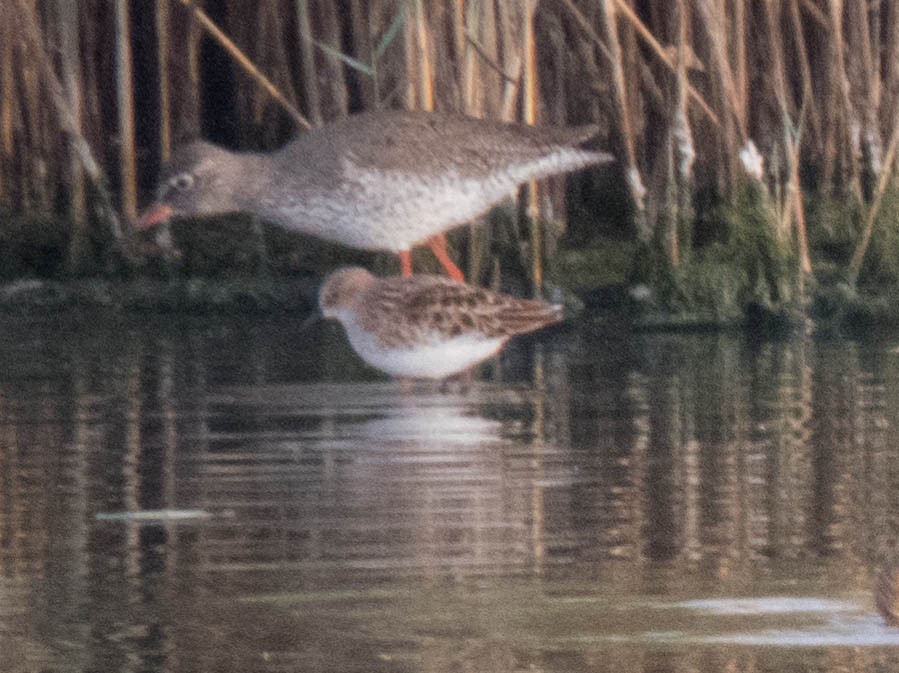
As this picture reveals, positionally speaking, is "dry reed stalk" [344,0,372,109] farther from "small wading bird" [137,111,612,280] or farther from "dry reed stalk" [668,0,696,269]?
"dry reed stalk" [668,0,696,269]

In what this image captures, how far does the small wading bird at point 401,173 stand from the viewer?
10.7 metres

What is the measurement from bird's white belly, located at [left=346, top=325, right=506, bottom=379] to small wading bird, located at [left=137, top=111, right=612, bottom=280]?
1.71 m

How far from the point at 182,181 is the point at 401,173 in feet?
4.36

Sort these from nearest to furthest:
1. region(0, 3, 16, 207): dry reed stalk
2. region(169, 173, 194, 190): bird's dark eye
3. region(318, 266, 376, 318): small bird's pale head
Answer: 1. region(318, 266, 376, 318): small bird's pale head
2. region(169, 173, 194, 190): bird's dark eye
3. region(0, 3, 16, 207): dry reed stalk

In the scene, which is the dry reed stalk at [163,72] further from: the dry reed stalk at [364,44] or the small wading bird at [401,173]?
the small wading bird at [401,173]

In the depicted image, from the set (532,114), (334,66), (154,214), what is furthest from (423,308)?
(334,66)

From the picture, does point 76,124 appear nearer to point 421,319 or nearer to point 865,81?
point 421,319

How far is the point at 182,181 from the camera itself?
37.8ft

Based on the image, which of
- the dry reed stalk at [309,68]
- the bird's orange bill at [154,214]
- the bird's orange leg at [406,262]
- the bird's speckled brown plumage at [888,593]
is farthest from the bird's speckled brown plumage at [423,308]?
the bird's speckled brown plumage at [888,593]

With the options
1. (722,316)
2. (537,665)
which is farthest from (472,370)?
(537,665)

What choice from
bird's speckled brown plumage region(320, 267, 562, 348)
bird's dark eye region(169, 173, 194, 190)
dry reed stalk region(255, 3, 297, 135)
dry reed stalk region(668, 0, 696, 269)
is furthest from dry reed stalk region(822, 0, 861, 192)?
bird's dark eye region(169, 173, 194, 190)

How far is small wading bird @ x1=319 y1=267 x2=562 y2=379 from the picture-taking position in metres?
8.96

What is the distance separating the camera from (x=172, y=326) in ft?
37.4

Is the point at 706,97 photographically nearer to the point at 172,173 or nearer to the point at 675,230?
the point at 675,230
